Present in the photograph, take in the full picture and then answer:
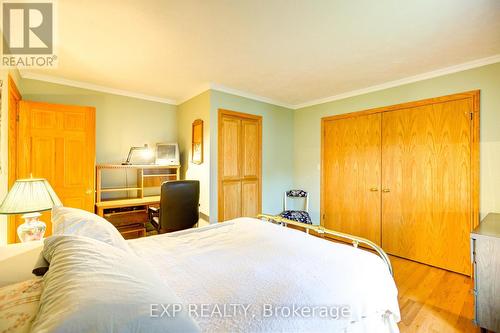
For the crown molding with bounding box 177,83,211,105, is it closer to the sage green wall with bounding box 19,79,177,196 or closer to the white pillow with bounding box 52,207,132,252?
the sage green wall with bounding box 19,79,177,196

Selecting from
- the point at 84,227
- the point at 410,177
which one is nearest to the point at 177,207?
the point at 84,227

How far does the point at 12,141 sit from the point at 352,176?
14.2 feet

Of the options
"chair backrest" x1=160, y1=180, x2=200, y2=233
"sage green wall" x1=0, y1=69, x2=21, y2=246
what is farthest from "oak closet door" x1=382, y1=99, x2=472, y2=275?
"sage green wall" x1=0, y1=69, x2=21, y2=246

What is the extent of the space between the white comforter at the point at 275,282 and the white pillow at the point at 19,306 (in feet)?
1.54

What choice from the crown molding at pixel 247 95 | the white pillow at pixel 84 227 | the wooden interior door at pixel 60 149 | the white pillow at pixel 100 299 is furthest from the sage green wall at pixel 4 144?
the crown molding at pixel 247 95

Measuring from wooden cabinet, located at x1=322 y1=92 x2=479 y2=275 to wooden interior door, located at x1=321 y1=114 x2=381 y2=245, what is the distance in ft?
0.04

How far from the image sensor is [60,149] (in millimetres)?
2703

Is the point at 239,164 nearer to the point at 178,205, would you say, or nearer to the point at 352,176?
the point at 178,205

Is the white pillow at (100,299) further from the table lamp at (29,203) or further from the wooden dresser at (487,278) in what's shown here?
the wooden dresser at (487,278)

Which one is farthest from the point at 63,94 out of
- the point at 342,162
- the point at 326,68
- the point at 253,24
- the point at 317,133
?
the point at 342,162

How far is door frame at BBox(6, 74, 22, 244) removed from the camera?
2225mm

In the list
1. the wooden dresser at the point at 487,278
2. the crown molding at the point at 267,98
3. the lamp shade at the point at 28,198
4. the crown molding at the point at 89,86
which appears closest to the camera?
the lamp shade at the point at 28,198

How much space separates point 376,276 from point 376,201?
232 cm

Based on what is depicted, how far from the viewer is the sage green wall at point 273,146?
358cm
